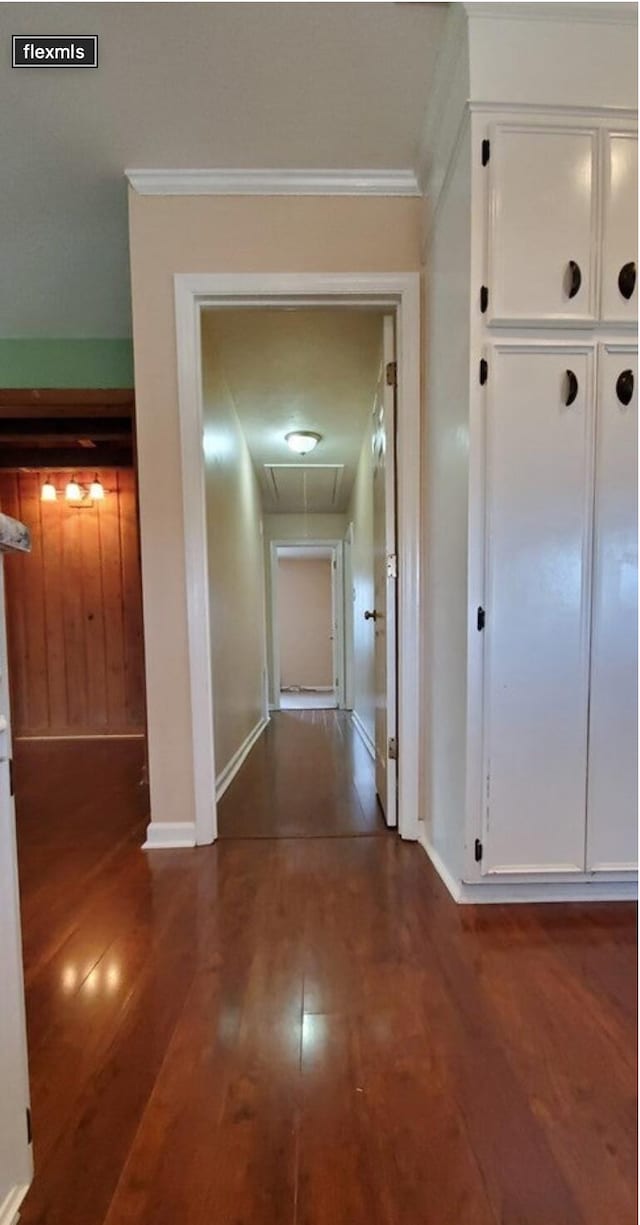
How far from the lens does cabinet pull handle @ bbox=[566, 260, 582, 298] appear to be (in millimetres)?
1439

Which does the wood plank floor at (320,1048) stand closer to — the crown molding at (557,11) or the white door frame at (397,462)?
the white door frame at (397,462)

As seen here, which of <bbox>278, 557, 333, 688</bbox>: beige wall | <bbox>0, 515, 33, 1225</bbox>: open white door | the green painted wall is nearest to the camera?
<bbox>0, 515, 33, 1225</bbox>: open white door

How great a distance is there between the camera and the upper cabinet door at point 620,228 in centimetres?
143

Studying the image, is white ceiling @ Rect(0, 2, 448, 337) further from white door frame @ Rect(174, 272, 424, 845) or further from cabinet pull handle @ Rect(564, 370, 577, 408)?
cabinet pull handle @ Rect(564, 370, 577, 408)

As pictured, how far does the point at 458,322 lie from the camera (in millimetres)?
1555

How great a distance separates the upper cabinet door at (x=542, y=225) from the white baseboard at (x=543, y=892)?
1677 millimetres

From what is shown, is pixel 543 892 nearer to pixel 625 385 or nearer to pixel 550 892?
pixel 550 892

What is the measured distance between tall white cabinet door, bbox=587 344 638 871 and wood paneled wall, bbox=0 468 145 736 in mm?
3574

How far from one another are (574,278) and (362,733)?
320 cm

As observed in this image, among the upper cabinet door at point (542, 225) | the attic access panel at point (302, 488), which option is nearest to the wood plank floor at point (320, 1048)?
the upper cabinet door at point (542, 225)

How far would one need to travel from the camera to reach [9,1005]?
725 millimetres

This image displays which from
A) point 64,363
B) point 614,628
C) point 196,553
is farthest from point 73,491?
point 614,628

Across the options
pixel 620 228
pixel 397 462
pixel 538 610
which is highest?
pixel 620 228

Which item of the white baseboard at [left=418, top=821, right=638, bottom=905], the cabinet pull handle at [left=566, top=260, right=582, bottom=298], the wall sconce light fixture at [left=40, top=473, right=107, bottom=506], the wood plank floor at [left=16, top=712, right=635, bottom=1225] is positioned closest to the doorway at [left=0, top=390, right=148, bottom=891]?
the wall sconce light fixture at [left=40, top=473, right=107, bottom=506]
